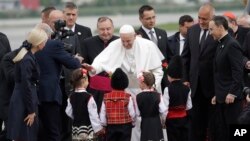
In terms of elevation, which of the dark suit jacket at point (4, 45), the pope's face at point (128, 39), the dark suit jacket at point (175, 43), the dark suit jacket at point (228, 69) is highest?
the pope's face at point (128, 39)

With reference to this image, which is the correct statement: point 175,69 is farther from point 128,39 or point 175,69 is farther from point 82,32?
point 82,32

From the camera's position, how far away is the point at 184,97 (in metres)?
11.4

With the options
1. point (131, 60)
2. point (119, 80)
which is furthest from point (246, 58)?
point (119, 80)

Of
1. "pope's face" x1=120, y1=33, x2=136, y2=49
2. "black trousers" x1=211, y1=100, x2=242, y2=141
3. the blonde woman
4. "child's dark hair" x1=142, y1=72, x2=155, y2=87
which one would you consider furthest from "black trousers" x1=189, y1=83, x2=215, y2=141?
the blonde woman

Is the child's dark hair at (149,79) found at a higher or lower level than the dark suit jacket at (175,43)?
higher

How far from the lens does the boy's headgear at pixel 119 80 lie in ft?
35.7

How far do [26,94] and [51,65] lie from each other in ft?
2.31

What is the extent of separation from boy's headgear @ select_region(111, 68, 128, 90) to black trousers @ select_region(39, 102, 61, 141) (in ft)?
2.90

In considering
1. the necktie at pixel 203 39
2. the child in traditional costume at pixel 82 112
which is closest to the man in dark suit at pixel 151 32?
the necktie at pixel 203 39

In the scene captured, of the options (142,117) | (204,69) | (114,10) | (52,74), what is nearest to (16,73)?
(52,74)

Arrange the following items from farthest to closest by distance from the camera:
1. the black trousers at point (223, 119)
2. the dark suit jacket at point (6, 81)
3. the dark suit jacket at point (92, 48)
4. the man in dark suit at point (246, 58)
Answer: the dark suit jacket at point (92, 48) < the man in dark suit at point (246, 58) < the black trousers at point (223, 119) < the dark suit jacket at point (6, 81)

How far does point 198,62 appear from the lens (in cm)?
1241

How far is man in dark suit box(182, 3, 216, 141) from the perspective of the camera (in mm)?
12266

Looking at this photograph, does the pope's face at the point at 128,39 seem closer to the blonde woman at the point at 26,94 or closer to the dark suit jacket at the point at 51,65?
the dark suit jacket at the point at 51,65
